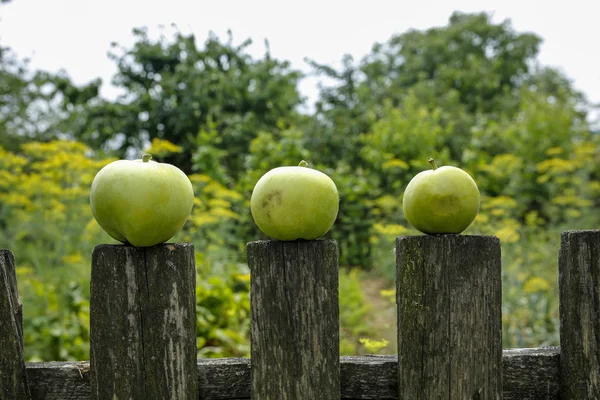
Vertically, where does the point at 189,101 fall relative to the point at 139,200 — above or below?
above

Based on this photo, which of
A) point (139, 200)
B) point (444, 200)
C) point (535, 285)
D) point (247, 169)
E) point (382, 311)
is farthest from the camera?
point (247, 169)

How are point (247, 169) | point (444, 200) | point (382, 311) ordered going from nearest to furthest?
point (444, 200) → point (382, 311) → point (247, 169)

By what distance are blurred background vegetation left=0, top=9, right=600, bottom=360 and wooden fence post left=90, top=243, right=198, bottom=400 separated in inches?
34.2

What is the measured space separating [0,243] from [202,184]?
1903 mm

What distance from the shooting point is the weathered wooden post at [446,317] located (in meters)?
1.15

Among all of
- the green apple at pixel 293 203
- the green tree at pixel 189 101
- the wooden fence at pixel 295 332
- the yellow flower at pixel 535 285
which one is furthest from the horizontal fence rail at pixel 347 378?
the green tree at pixel 189 101

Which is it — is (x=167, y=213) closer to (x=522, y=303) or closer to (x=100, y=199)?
(x=100, y=199)

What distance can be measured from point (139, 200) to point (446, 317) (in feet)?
2.30

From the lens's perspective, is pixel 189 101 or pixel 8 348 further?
pixel 189 101

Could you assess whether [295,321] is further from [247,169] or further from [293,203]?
[247,169]

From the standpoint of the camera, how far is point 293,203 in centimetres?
113

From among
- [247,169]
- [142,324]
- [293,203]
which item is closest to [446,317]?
[293,203]

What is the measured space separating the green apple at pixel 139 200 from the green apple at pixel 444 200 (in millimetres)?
539

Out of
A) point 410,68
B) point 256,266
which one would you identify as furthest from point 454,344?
A: point 410,68
